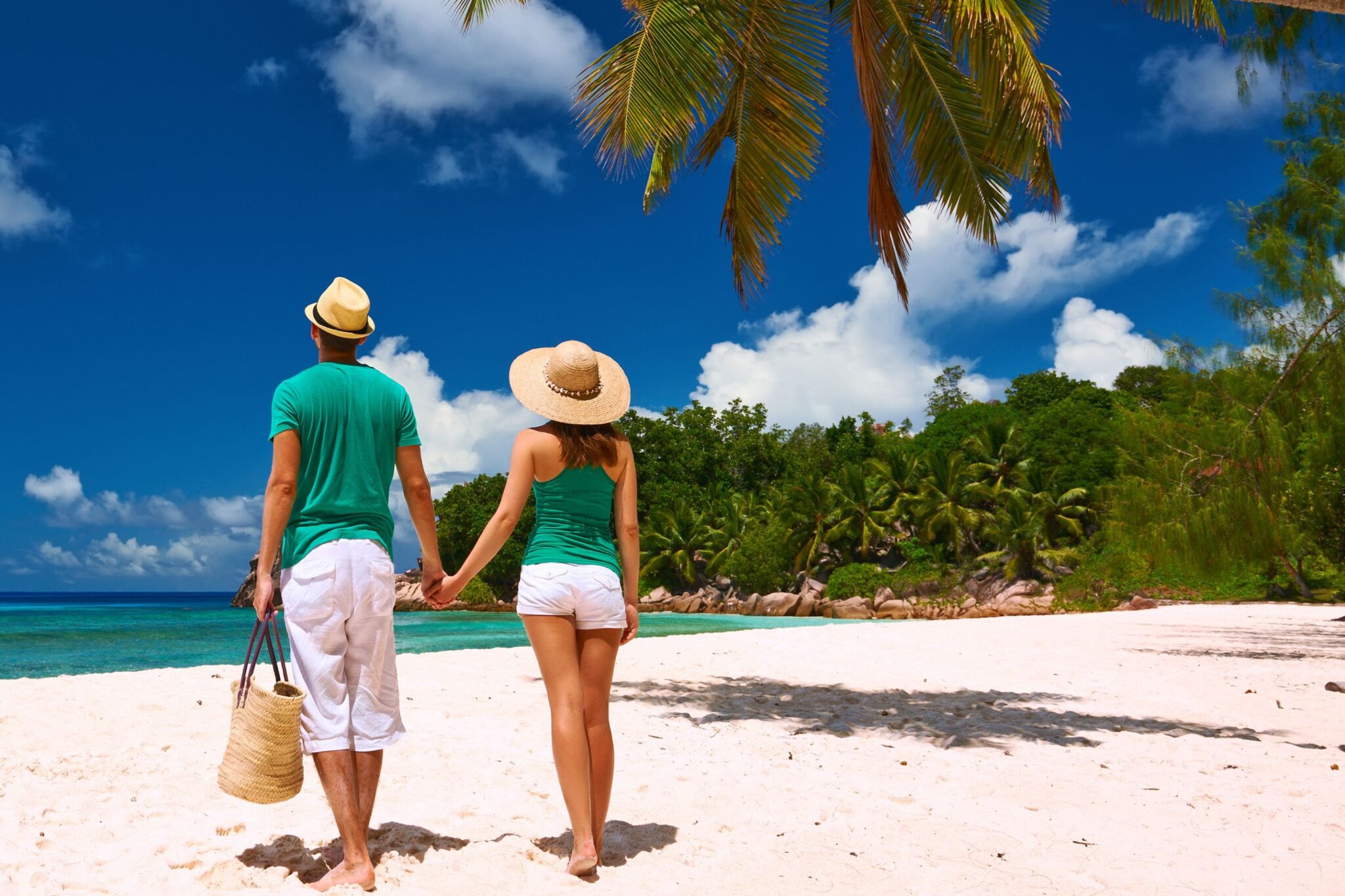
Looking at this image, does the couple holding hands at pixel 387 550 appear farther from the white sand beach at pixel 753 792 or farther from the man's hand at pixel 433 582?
the white sand beach at pixel 753 792

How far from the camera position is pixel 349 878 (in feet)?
9.84

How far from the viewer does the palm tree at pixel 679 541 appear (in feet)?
138

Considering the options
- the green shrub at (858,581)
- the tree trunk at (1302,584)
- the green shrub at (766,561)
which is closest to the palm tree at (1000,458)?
the green shrub at (858,581)

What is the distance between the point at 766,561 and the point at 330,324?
35.9 meters

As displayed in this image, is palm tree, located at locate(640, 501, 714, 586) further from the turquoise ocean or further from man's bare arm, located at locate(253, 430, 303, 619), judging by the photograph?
man's bare arm, located at locate(253, 430, 303, 619)

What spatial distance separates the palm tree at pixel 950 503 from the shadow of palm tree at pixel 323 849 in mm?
32616

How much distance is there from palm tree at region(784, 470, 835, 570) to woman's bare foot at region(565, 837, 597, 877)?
34323mm

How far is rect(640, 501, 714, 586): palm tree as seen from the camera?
42031 mm

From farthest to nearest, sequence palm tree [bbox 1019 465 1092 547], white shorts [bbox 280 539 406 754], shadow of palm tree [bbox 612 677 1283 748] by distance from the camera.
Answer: palm tree [bbox 1019 465 1092 547] < shadow of palm tree [bbox 612 677 1283 748] < white shorts [bbox 280 539 406 754]

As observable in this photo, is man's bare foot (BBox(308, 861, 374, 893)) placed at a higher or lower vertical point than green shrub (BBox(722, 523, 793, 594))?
lower

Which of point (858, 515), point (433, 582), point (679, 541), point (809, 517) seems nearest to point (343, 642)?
point (433, 582)

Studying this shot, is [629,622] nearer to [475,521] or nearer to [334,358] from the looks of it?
[334,358]

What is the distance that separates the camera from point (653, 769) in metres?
4.94

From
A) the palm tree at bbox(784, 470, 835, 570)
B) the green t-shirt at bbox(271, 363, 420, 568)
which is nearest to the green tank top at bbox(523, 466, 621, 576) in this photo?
the green t-shirt at bbox(271, 363, 420, 568)
